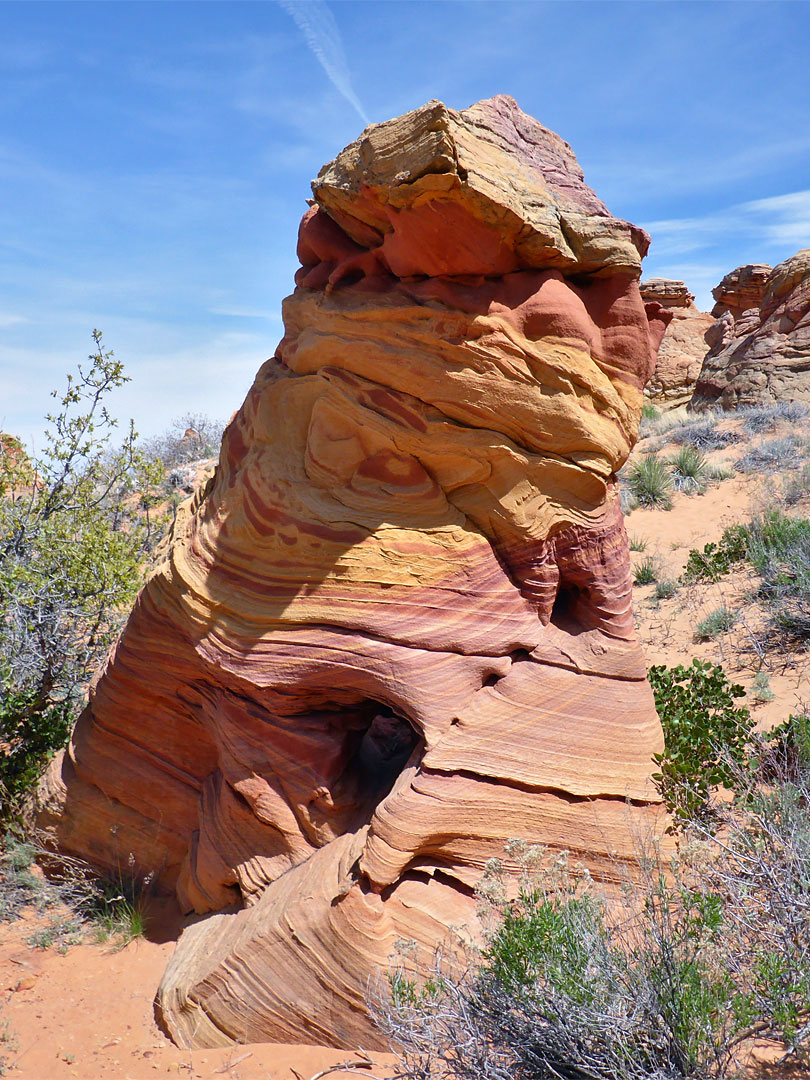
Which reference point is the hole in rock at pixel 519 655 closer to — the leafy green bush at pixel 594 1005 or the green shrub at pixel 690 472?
the leafy green bush at pixel 594 1005

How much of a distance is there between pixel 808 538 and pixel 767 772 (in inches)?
148

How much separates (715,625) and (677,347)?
20601mm

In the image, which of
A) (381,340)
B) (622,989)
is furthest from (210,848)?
(381,340)

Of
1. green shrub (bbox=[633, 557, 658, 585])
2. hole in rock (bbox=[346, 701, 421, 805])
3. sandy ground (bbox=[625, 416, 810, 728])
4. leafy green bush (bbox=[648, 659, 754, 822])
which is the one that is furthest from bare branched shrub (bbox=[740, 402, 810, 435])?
hole in rock (bbox=[346, 701, 421, 805])

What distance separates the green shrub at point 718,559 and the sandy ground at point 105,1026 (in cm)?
674

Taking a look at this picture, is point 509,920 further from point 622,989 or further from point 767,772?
point 767,772

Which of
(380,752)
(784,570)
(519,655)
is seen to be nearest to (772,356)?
(784,570)

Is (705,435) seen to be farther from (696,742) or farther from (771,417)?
(696,742)

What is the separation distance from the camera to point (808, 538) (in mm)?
7863

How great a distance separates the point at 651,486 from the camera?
12195 millimetres

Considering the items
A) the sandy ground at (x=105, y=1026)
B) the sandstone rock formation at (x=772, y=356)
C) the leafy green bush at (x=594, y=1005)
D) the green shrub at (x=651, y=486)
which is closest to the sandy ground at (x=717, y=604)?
the green shrub at (x=651, y=486)

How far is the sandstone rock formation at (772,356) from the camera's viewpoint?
16844mm

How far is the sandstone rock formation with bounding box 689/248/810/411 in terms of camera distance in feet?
55.3

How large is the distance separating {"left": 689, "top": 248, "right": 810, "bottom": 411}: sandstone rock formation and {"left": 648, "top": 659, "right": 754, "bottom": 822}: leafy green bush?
1284 cm
